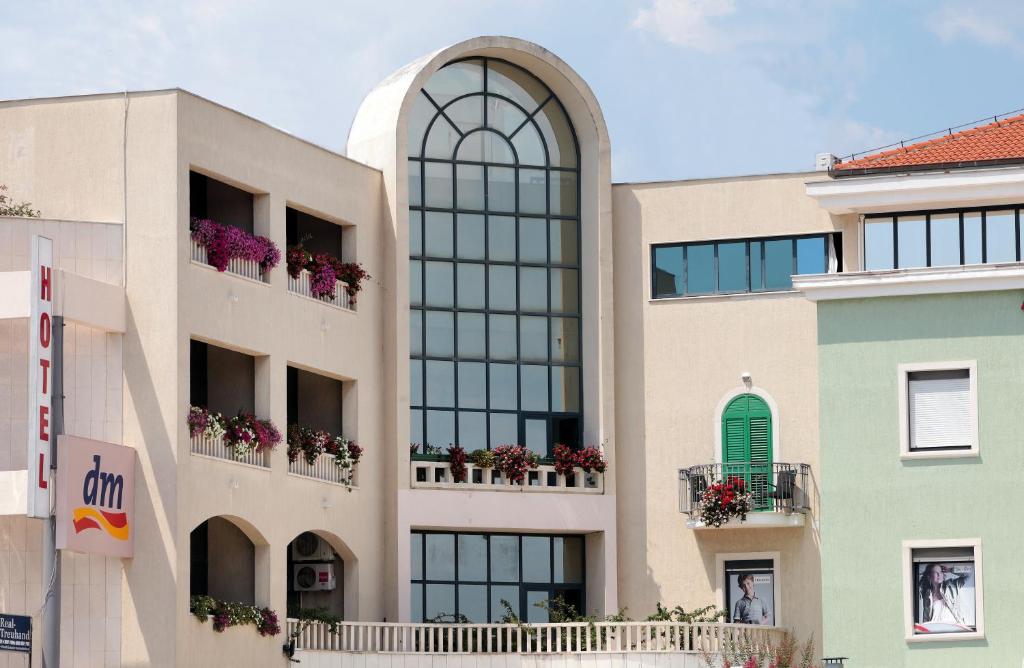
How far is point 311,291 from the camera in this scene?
1642 inches

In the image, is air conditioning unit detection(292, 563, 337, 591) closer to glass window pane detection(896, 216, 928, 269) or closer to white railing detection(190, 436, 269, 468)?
white railing detection(190, 436, 269, 468)

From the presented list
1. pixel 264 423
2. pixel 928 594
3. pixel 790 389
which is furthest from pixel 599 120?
pixel 928 594

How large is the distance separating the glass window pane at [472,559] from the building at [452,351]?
6 centimetres

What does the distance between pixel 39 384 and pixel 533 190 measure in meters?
13.2

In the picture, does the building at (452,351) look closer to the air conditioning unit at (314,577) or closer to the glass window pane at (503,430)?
the glass window pane at (503,430)

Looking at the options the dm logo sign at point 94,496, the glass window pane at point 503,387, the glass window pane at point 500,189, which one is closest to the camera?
the dm logo sign at point 94,496

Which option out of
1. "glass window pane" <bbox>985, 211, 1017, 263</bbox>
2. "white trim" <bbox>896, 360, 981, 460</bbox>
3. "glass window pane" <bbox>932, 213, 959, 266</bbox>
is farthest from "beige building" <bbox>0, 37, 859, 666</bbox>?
"white trim" <bbox>896, 360, 981, 460</bbox>

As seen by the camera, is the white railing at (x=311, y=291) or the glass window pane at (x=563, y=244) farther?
the glass window pane at (x=563, y=244)

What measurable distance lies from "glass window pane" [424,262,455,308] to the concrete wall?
8.85 metres

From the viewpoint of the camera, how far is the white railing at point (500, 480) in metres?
43.1

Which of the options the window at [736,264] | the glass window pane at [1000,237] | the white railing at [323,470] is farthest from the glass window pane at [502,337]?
the glass window pane at [1000,237]

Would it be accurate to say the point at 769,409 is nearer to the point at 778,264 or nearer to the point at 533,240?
the point at 778,264

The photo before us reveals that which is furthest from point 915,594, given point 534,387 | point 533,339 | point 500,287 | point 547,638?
point 500,287

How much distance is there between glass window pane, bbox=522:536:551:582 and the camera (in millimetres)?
44031
